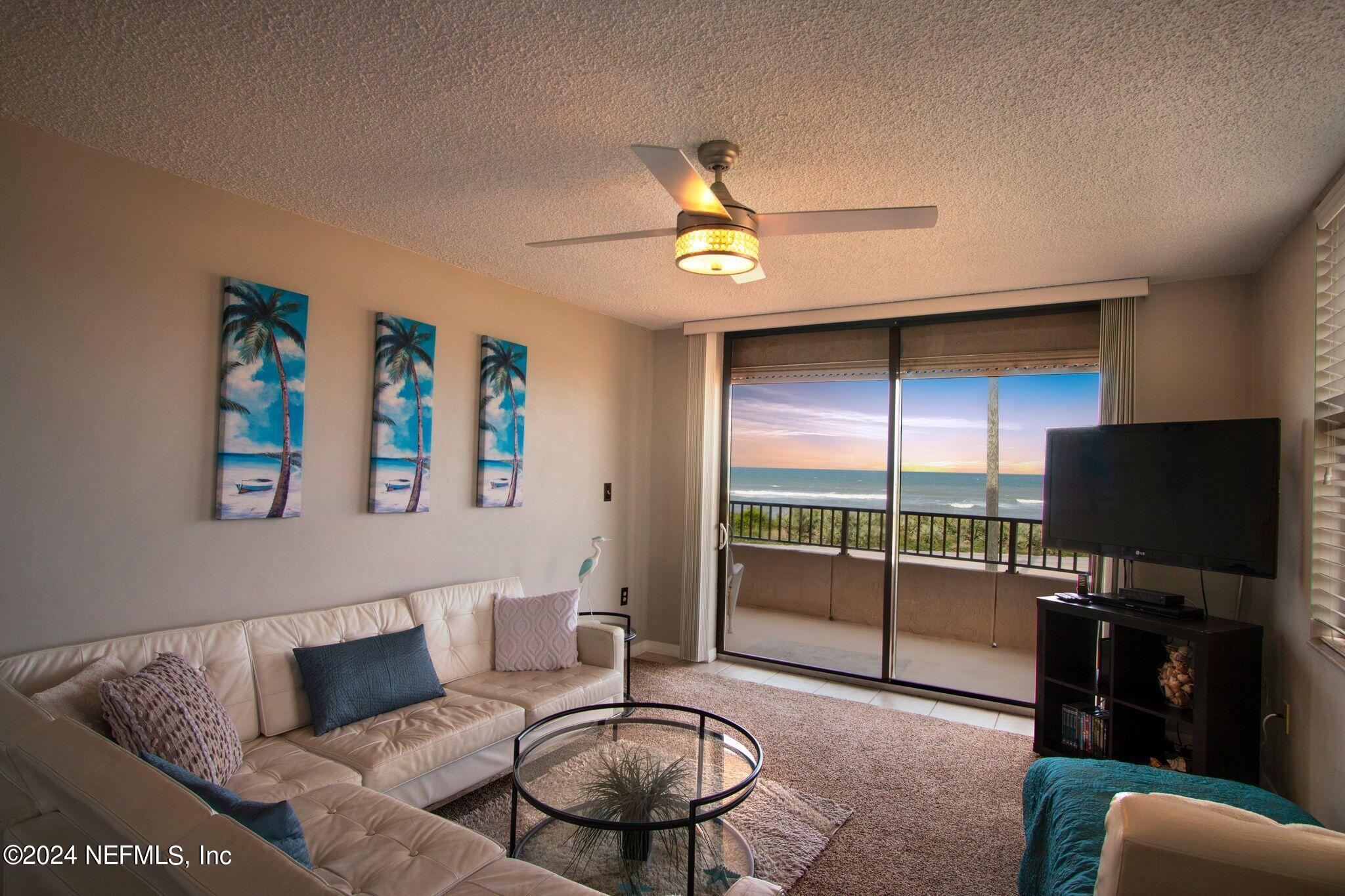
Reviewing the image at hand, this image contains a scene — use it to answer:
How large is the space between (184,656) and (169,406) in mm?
942

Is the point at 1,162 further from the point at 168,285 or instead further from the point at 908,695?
the point at 908,695

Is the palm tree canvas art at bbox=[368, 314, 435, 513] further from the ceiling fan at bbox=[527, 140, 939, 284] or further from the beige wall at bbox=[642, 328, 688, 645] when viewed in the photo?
the beige wall at bbox=[642, 328, 688, 645]

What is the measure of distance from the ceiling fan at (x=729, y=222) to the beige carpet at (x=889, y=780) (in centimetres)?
219

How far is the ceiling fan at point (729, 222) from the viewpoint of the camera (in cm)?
207

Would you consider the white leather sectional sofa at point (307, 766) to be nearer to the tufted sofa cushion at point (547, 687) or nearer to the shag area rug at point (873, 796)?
the tufted sofa cushion at point (547, 687)

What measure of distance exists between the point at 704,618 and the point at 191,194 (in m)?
3.93

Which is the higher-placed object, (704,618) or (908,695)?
(704,618)

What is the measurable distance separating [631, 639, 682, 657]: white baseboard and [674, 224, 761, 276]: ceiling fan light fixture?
3.52m

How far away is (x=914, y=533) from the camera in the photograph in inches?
247

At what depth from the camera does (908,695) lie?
14.4 feet

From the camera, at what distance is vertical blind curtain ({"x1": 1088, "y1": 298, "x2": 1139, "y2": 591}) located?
370cm

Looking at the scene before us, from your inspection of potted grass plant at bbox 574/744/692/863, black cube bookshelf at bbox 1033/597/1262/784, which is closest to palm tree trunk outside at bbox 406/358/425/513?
potted grass plant at bbox 574/744/692/863

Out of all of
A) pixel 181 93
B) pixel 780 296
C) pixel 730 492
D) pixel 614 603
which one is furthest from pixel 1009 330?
pixel 181 93

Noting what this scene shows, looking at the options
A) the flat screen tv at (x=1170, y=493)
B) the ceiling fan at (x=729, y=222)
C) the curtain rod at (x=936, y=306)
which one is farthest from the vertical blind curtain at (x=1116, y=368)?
the ceiling fan at (x=729, y=222)
